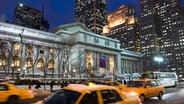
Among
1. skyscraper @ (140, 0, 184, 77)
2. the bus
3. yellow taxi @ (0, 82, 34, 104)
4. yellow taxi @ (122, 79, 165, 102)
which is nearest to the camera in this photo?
yellow taxi @ (0, 82, 34, 104)

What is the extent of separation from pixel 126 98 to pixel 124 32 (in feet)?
572

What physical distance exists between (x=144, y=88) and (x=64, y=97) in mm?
11148

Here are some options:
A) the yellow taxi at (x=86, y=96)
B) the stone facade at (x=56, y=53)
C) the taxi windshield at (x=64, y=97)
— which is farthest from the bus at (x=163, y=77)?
the taxi windshield at (x=64, y=97)

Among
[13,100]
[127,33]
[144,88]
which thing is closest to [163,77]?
[144,88]

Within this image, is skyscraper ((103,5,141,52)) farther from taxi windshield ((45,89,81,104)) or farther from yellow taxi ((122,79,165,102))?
taxi windshield ((45,89,81,104))

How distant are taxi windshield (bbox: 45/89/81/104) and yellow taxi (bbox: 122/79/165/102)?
32.7 ft

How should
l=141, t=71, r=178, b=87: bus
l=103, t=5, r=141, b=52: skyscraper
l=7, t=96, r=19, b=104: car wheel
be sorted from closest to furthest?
l=7, t=96, r=19, b=104: car wheel < l=141, t=71, r=178, b=87: bus < l=103, t=5, r=141, b=52: skyscraper

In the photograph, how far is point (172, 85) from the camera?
37.5m

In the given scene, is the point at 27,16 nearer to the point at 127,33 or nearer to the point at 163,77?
the point at 127,33

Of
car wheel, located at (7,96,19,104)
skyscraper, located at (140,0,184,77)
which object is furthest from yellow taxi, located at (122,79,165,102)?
skyscraper, located at (140,0,184,77)

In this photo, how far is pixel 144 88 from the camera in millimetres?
16047

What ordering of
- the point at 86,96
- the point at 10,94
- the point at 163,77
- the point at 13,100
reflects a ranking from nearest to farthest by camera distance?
the point at 86,96 < the point at 10,94 < the point at 13,100 < the point at 163,77

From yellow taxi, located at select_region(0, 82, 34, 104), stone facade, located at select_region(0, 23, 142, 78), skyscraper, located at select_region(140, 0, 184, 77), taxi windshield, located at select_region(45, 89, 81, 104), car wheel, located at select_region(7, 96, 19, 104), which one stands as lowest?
car wheel, located at select_region(7, 96, 19, 104)

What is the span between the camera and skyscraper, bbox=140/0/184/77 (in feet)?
449
